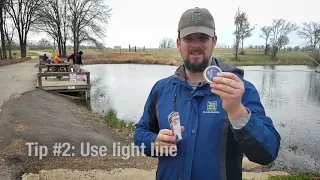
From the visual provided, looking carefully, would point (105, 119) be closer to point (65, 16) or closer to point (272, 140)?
point (272, 140)

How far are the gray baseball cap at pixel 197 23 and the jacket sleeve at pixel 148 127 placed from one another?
1.83 feet

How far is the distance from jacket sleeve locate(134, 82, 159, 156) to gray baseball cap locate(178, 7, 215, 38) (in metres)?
0.56

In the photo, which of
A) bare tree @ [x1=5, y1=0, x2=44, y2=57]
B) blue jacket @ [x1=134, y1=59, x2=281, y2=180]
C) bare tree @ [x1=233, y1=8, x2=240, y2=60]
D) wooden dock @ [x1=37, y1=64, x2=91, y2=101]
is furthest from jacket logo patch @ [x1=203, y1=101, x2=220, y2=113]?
bare tree @ [x1=233, y1=8, x2=240, y2=60]

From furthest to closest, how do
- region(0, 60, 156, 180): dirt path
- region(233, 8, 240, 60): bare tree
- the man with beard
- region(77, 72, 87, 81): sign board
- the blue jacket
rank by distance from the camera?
1. region(233, 8, 240, 60): bare tree
2. region(77, 72, 87, 81): sign board
3. region(0, 60, 156, 180): dirt path
4. the blue jacket
5. the man with beard

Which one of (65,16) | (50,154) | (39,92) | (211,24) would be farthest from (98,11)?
(211,24)

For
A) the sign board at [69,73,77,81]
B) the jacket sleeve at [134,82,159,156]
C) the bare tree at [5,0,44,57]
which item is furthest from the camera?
the bare tree at [5,0,44,57]

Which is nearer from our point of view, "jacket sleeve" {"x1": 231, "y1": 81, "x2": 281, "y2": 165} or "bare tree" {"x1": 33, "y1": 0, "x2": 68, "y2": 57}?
"jacket sleeve" {"x1": 231, "y1": 81, "x2": 281, "y2": 165}

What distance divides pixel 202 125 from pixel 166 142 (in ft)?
0.88

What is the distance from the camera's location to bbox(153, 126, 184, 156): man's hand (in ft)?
6.33

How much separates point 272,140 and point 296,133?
36.6 ft

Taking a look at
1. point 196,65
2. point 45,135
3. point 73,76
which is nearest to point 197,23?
point 196,65

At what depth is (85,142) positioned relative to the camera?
767cm

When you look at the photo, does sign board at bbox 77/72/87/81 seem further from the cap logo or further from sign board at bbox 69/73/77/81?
the cap logo

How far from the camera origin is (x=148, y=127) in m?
2.38
